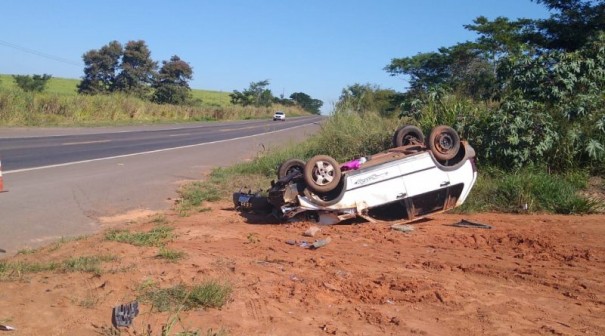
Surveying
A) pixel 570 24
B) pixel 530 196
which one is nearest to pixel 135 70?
pixel 570 24

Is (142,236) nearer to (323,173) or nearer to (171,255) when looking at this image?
(171,255)

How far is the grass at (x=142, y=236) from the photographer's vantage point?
22.9 feet

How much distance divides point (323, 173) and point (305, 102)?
128m

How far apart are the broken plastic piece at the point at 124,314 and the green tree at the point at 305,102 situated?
12734cm

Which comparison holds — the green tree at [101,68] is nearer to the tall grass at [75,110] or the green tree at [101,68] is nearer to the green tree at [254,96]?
the tall grass at [75,110]

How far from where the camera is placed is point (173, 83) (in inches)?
2771

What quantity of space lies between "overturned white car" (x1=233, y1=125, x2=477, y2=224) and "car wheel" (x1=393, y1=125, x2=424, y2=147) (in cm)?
123

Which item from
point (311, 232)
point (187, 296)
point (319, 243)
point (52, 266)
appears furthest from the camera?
point (311, 232)

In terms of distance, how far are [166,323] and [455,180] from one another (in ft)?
18.2

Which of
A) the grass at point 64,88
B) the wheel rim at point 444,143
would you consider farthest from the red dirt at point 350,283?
the grass at point 64,88

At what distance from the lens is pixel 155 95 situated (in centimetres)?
6675

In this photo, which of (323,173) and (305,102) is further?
(305,102)

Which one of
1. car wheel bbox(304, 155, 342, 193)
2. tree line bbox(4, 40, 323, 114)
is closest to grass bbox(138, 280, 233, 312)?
car wheel bbox(304, 155, 342, 193)

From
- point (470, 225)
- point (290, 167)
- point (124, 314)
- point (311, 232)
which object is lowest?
point (124, 314)
